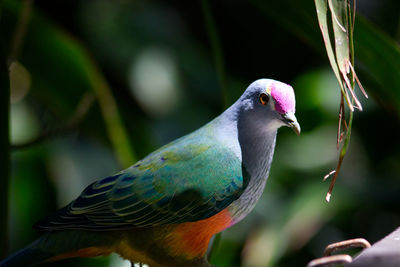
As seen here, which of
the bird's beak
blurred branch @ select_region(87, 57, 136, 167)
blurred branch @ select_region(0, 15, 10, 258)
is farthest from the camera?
blurred branch @ select_region(87, 57, 136, 167)

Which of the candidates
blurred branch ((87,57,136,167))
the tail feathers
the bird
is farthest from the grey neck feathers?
blurred branch ((87,57,136,167))

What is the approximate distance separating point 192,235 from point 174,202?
67 millimetres

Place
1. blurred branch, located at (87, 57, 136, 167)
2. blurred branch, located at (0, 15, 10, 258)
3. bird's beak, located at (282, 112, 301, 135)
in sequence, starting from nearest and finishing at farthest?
bird's beak, located at (282, 112, 301, 135) → blurred branch, located at (0, 15, 10, 258) → blurred branch, located at (87, 57, 136, 167)

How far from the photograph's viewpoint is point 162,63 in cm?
271

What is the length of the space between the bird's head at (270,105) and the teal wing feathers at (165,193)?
0.08 m

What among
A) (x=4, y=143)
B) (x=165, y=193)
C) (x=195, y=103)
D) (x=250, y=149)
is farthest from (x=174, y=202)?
(x=195, y=103)

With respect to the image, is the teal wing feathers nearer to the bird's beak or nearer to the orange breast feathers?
the orange breast feathers

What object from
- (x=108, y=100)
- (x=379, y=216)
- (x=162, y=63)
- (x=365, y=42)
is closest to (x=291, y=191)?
(x=379, y=216)

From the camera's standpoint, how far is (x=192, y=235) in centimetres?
97

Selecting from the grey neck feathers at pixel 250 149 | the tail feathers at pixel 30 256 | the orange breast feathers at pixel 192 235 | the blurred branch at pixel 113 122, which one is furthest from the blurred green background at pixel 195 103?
the tail feathers at pixel 30 256

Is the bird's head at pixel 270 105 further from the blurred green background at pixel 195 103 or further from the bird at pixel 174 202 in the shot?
the blurred green background at pixel 195 103

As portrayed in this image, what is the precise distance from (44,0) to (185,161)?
2.00m

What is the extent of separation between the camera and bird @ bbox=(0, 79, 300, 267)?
954mm

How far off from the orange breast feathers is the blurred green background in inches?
9.8
